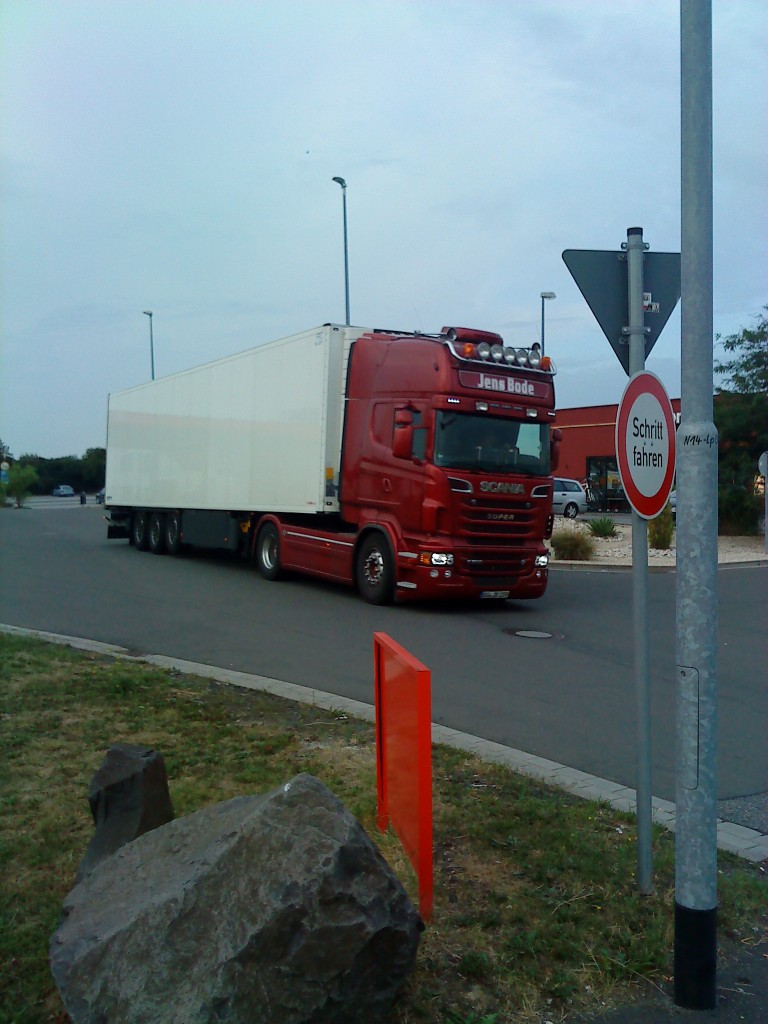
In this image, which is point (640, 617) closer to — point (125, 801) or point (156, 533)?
point (125, 801)

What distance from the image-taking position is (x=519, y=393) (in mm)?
14547

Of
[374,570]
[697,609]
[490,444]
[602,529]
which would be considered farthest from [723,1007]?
[602,529]

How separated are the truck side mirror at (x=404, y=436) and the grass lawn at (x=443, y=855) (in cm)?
647

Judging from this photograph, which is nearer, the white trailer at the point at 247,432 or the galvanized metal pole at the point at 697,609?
the galvanized metal pole at the point at 697,609

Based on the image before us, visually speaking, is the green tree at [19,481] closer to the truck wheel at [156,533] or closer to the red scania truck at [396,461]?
the truck wheel at [156,533]

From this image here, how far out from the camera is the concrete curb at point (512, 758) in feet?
17.9

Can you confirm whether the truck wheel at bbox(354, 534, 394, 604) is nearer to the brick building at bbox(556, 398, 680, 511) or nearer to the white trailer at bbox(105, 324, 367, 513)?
the white trailer at bbox(105, 324, 367, 513)

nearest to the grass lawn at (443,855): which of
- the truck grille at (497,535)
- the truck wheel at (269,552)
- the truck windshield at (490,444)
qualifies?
the truck grille at (497,535)

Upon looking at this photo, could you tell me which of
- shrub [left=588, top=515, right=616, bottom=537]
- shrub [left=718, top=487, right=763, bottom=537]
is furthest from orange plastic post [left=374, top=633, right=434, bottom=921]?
shrub [left=718, top=487, right=763, bottom=537]

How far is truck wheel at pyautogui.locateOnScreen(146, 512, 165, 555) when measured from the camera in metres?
23.5

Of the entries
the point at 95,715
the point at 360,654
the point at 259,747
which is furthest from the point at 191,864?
the point at 360,654

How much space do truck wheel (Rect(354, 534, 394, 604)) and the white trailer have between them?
1.17 meters

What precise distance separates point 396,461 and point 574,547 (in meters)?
10.7

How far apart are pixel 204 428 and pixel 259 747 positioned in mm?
15239
